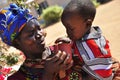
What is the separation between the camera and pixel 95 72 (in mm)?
2686

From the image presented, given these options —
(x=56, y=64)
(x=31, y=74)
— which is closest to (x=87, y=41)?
(x=56, y=64)

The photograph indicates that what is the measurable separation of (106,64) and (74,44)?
0.31 metres

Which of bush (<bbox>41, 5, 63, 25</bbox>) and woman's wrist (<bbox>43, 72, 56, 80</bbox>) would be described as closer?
woman's wrist (<bbox>43, 72, 56, 80</bbox>)

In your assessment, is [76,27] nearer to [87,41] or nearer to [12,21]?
[87,41]

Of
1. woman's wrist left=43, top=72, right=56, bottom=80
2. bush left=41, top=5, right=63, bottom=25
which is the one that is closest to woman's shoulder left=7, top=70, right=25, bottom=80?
woman's wrist left=43, top=72, right=56, bottom=80

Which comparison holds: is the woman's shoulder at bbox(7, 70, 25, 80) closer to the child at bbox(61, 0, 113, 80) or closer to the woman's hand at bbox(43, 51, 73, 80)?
the woman's hand at bbox(43, 51, 73, 80)

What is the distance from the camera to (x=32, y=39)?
273 centimetres

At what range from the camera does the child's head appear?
279 cm

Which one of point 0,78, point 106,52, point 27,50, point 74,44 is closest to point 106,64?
point 106,52

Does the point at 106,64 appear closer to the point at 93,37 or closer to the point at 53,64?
the point at 93,37

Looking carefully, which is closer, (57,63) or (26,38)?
(57,63)

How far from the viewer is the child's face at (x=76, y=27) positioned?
2.79 m

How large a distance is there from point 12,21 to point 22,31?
13 centimetres

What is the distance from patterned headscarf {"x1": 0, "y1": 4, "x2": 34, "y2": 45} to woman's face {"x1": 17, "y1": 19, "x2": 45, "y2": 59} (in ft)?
0.16
